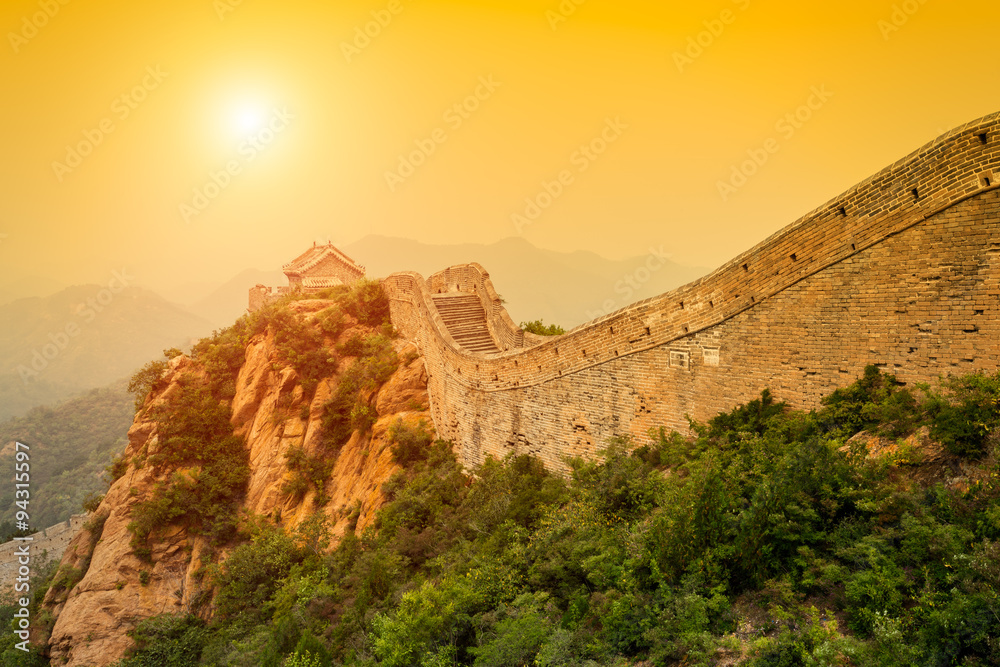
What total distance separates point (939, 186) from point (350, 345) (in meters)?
15.2

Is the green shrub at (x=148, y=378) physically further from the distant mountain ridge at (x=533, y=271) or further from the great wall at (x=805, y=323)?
the distant mountain ridge at (x=533, y=271)

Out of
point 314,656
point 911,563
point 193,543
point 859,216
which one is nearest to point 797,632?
point 911,563

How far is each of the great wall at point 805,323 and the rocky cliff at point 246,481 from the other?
4.73 meters

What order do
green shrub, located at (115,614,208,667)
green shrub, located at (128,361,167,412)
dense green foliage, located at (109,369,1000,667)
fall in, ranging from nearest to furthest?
dense green foliage, located at (109,369,1000,667)
green shrub, located at (115,614,208,667)
green shrub, located at (128,361,167,412)

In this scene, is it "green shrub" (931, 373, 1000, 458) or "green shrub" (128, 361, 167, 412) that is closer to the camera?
"green shrub" (931, 373, 1000, 458)

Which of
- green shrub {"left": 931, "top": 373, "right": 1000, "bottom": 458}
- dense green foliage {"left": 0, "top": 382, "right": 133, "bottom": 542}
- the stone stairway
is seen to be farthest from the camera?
dense green foliage {"left": 0, "top": 382, "right": 133, "bottom": 542}

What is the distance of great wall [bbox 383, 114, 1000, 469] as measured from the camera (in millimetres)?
5750

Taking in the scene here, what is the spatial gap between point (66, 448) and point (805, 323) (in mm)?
74209

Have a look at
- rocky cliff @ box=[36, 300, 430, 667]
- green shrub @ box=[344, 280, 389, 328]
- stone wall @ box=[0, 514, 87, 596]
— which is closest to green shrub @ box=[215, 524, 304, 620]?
rocky cliff @ box=[36, 300, 430, 667]

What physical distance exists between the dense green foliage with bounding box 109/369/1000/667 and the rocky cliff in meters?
5.11

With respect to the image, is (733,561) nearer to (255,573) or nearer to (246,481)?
(255,573)

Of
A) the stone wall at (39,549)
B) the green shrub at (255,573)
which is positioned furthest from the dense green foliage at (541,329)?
the stone wall at (39,549)

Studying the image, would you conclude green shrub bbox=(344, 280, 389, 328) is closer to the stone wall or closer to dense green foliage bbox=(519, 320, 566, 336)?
dense green foliage bbox=(519, 320, 566, 336)

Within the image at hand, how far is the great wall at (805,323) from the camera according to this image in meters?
5.75
